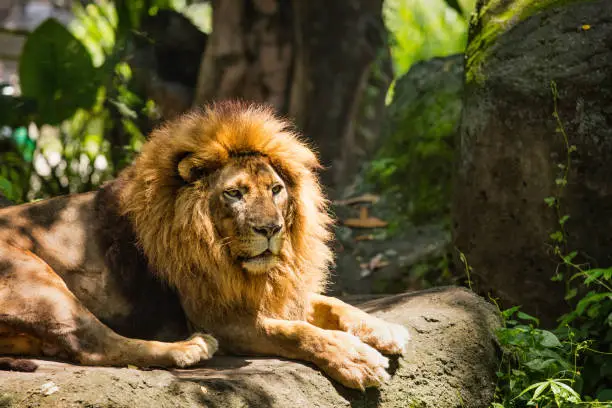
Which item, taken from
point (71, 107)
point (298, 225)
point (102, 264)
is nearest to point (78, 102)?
point (71, 107)

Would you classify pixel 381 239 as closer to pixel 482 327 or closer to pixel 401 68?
pixel 482 327

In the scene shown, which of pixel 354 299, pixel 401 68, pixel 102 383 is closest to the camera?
pixel 102 383

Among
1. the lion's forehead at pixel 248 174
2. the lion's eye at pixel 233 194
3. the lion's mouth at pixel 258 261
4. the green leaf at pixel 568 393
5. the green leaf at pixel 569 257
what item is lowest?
the green leaf at pixel 568 393

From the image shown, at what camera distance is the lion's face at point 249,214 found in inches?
152

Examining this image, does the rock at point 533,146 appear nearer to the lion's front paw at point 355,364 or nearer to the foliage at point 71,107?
the lion's front paw at point 355,364

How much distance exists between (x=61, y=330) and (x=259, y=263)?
89 cm

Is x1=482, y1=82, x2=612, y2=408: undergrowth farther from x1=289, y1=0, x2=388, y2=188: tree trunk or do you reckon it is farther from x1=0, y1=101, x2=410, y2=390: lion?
x1=289, y1=0, x2=388, y2=188: tree trunk

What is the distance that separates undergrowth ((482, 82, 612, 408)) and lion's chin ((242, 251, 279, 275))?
1247mm

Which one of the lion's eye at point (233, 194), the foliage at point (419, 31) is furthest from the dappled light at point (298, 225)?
the foliage at point (419, 31)

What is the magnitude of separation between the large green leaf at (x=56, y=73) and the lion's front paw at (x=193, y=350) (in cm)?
461

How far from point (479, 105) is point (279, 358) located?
2.47m

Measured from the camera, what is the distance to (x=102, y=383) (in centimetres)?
302

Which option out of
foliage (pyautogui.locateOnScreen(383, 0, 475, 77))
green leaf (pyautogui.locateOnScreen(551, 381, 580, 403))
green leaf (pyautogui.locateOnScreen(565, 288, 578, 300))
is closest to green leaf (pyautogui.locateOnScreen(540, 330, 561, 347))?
green leaf (pyautogui.locateOnScreen(551, 381, 580, 403))

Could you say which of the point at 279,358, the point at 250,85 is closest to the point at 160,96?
the point at 250,85
